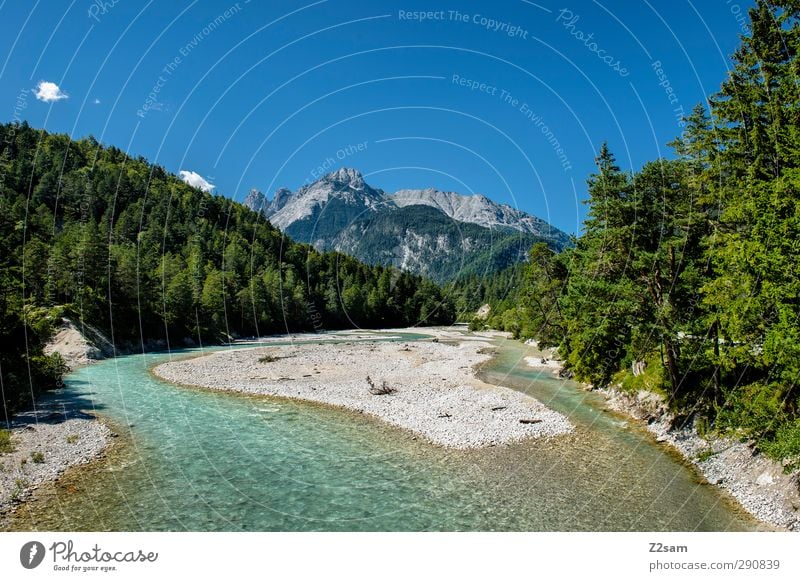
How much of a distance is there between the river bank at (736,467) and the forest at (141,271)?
33372 millimetres

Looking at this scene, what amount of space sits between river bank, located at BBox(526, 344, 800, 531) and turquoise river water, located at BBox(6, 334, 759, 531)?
0.64m

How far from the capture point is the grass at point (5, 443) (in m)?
18.6

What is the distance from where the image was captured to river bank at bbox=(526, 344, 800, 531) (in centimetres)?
1452

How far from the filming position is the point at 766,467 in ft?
54.3

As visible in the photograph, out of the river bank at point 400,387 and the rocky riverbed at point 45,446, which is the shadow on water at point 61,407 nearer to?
the rocky riverbed at point 45,446

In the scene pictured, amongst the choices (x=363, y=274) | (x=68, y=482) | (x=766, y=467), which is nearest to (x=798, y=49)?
(x=766, y=467)

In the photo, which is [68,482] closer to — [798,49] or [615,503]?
[615,503]

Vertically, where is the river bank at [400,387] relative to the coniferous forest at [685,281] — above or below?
below

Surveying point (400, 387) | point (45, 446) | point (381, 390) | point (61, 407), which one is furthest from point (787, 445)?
point (61, 407)

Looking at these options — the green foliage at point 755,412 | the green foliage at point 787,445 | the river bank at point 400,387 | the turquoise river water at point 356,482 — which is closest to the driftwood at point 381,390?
the river bank at point 400,387

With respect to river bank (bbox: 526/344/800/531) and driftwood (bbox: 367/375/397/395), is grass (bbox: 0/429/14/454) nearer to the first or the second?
driftwood (bbox: 367/375/397/395)

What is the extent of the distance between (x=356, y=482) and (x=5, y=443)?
15386 mm

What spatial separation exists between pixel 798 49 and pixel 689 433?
1687 cm

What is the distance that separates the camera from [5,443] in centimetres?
1923
